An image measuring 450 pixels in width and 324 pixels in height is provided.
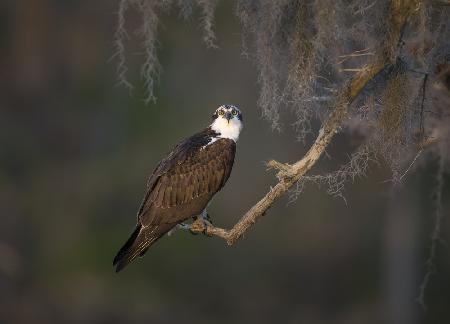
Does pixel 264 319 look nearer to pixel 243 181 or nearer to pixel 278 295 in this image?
pixel 278 295

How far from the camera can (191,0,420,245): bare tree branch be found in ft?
14.0

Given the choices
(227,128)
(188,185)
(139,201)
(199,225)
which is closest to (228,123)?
(227,128)

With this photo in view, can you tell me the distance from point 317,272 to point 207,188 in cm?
741

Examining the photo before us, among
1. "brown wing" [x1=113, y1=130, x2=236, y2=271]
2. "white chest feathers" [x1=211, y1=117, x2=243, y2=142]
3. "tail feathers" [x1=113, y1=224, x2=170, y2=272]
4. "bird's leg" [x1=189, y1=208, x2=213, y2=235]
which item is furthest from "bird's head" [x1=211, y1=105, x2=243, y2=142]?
"tail feathers" [x1=113, y1=224, x2=170, y2=272]

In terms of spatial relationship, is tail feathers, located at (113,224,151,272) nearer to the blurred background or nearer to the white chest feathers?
the white chest feathers

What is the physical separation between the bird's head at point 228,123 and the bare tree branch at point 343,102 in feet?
6.32

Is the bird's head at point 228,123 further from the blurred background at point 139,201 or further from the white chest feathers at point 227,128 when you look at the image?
the blurred background at point 139,201

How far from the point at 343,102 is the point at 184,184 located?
2441mm

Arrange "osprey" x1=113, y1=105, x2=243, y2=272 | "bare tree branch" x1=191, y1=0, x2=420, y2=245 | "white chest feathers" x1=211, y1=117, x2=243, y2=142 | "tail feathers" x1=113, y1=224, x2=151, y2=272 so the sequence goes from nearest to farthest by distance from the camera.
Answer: "bare tree branch" x1=191, y1=0, x2=420, y2=245 → "tail feathers" x1=113, y1=224, x2=151, y2=272 → "osprey" x1=113, y1=105, x2=243, y2=272 → "white chest feathers" x1=211, y1=117, x2=243, y2=142

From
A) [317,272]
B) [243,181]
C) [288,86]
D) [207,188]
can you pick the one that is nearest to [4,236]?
[243,181]

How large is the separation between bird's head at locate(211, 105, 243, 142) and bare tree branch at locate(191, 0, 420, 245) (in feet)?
6.32

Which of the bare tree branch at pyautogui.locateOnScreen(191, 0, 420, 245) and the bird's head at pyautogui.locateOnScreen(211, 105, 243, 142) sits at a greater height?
the bare tree branch at pyautogui.locateOnScreen(191, 0, 420, 245)

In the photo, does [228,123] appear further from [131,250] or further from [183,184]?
[131,250]

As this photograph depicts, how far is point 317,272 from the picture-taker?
13836 millimetres
